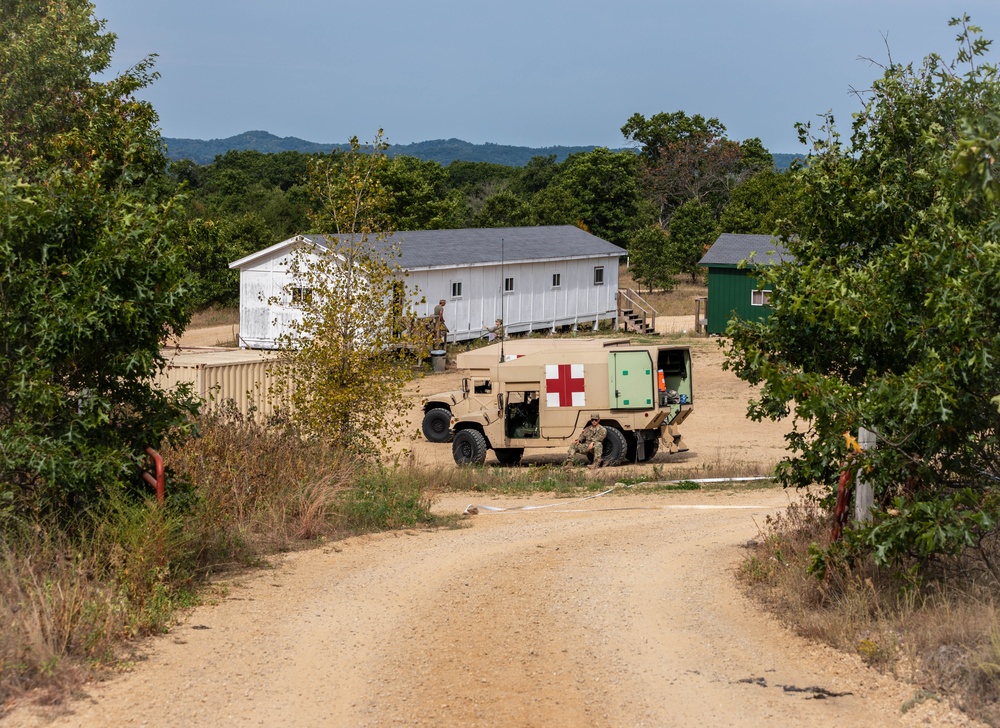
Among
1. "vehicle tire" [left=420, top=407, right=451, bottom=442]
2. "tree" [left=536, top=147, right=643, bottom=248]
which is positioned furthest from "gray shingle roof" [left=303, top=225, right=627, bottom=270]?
"tree" [left=536, top=147, right=643, bottom=248]

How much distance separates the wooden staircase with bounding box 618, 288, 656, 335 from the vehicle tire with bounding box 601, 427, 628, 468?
25.2 metres

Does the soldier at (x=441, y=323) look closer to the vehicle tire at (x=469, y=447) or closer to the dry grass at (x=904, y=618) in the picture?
the vehicle tire at (x=469, y=447)

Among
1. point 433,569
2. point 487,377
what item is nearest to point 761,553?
point 433,569

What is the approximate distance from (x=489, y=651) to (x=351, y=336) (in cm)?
906

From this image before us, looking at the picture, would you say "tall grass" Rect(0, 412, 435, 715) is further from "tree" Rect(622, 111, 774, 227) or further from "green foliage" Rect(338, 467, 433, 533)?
"tree" Rect(622, 111, 774, 227)

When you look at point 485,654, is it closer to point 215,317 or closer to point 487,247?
point 487,247

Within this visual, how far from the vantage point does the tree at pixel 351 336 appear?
54.3 feet

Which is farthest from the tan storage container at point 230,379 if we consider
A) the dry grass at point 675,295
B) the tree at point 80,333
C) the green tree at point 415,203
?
the dry grass at point 675,295

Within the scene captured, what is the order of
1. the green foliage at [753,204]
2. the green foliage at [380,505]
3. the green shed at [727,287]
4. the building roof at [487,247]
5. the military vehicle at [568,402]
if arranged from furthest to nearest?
the green foliage at [753,204] < the green shed at [727,287] < the building roof at [487,247] < the military vehicle at [568,402] < the green foliage at [380,505]

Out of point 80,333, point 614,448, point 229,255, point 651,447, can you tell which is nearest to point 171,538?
point 80,333

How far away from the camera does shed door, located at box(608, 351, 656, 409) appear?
22078 millimetres

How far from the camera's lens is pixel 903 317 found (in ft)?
30.2

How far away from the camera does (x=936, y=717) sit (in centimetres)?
720

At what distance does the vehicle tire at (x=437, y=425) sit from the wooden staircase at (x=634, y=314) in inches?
892
